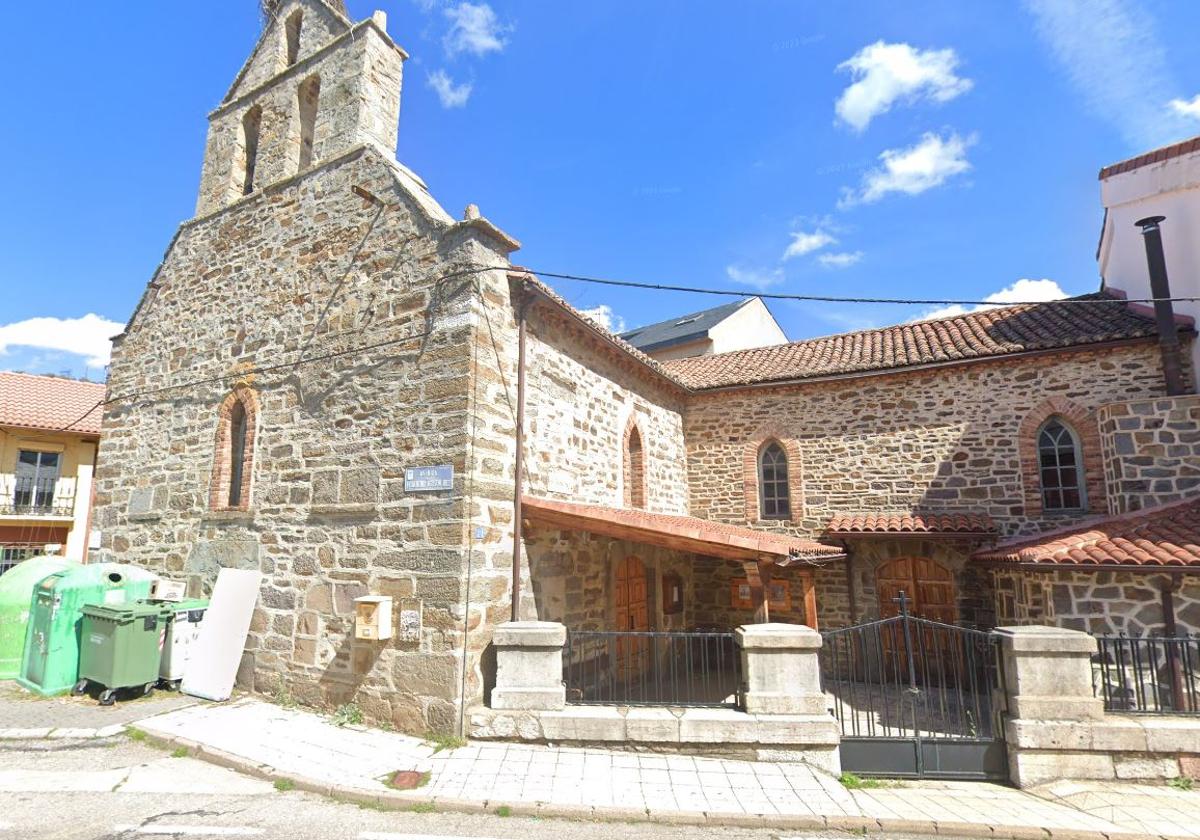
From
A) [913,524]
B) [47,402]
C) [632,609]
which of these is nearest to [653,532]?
[632,609]

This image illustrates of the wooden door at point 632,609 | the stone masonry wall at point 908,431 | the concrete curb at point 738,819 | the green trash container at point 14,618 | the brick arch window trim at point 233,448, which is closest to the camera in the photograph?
the concrete curb at point 738,819

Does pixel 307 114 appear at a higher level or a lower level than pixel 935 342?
higher

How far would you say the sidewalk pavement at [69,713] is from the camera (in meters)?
6.44

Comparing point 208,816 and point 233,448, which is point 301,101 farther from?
point 208,816

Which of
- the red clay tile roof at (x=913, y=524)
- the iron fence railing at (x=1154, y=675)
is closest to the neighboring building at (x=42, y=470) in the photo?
the red clay tile roof at (x=913, y=524)

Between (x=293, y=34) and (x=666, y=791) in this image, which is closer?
(x=666, y=791)

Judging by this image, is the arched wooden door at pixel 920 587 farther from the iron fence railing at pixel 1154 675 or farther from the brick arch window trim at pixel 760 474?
the iron fence railing at pixel 1154 675

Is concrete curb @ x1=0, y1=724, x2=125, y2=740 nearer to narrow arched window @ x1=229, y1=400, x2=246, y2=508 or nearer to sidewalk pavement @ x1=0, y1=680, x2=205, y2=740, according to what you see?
sidewalk pavement @ x1=0, y1=680, x2=205, y2=740

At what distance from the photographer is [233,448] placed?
911 centimetres

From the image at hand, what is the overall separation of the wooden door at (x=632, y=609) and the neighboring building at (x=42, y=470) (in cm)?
1631

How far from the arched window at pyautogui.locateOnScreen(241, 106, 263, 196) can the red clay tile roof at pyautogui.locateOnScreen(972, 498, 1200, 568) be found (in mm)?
12891

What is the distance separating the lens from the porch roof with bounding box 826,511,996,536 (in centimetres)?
1065

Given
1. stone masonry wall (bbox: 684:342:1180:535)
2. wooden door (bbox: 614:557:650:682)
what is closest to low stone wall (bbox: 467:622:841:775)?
wooden door (bbox: 614:557:650:682)

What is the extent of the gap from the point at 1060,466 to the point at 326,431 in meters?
12.0
